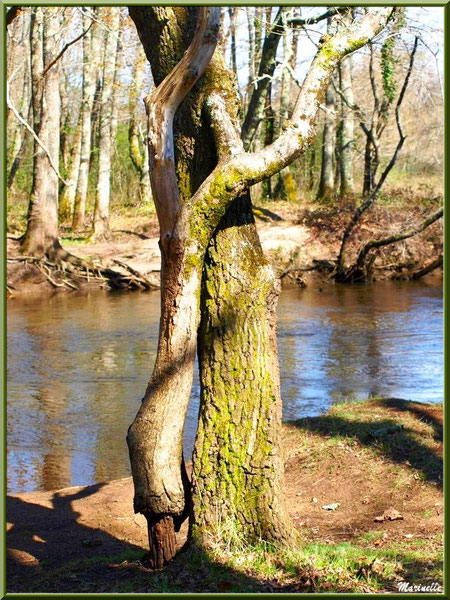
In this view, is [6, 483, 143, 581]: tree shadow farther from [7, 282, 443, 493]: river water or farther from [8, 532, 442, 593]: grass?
[7, 282, 443, 493]: river water

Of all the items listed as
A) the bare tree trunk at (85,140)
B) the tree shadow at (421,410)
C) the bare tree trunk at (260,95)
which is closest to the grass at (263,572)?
the tree shadow at (421,410)

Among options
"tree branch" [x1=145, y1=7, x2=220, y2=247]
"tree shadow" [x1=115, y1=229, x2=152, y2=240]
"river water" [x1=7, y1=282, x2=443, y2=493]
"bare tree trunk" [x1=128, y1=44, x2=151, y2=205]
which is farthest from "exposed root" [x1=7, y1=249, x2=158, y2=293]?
"tree branch" [x1=145, y1=7, x2=220, y2=247]

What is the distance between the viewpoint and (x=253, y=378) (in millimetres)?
5293

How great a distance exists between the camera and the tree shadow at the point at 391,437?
23.4ft

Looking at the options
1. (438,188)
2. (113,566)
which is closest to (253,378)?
(113,566)

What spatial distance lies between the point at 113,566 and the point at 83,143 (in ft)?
93.1

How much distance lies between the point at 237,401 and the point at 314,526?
1723 mm

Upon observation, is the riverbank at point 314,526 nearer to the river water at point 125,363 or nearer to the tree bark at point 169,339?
the tree bark at point 169,339

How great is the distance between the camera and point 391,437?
7.75m

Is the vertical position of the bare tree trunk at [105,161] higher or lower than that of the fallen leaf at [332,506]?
higher

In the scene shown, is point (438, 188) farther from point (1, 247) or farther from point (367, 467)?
point (1, 247)

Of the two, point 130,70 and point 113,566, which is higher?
point 130,70

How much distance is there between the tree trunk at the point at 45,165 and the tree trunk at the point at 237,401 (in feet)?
64.6

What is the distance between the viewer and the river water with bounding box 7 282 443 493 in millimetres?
9883
